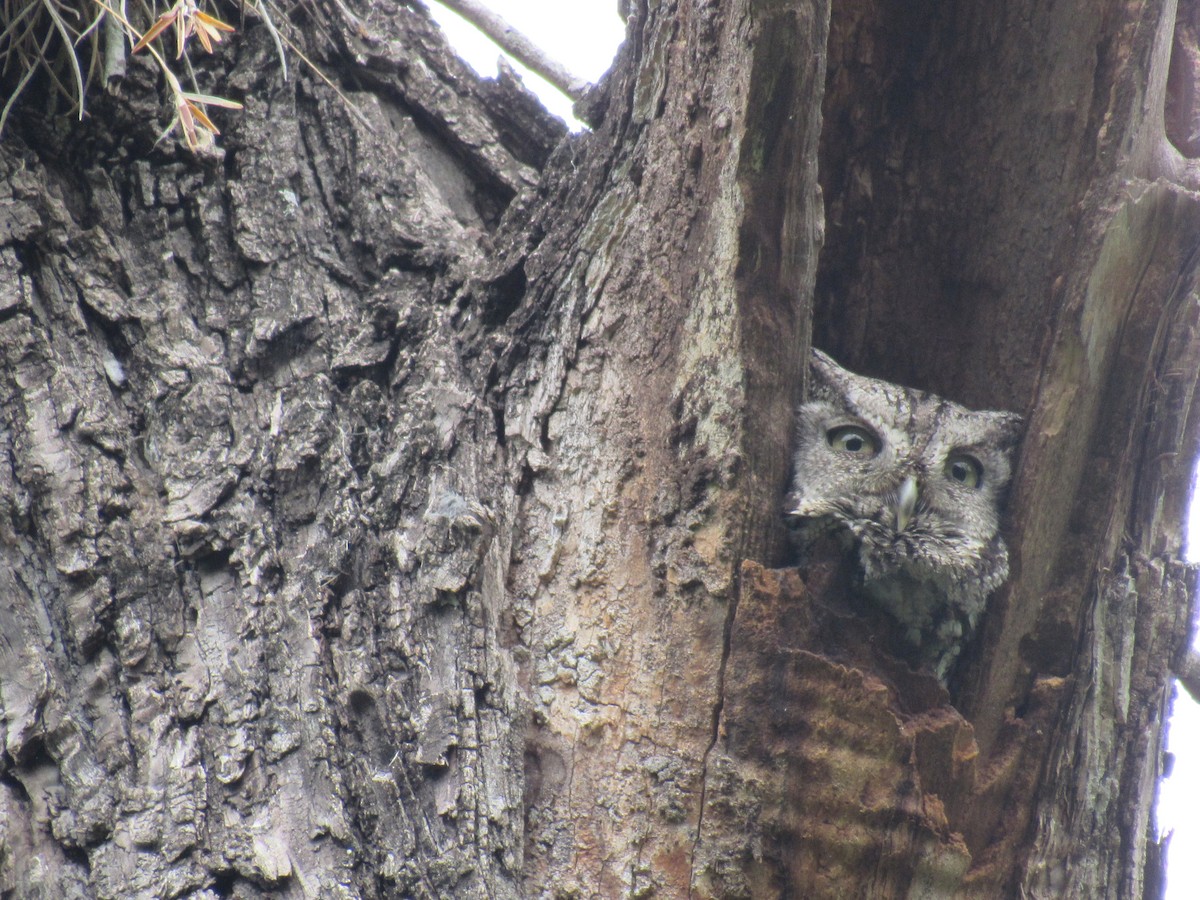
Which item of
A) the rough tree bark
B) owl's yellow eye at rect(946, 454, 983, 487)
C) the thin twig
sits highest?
the thin twig

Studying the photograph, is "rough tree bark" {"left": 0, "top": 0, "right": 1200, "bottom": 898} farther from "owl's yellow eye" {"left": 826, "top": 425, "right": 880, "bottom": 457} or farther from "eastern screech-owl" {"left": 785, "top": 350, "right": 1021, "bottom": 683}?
"owl's yellow eye" {"left": 826, "top": 425, "right": 880, "bottom": 457}

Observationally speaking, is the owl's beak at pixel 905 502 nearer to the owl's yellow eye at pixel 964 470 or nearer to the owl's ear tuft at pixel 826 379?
the owl's yellow eye at pixel 964 470

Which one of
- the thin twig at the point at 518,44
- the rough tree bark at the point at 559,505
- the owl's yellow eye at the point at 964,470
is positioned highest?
the thin twig at the point at 518,44

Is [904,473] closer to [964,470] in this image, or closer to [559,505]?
[964,470]

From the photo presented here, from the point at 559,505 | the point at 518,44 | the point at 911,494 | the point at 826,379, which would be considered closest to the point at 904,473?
the point at 911,494

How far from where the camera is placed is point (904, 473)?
257 cm

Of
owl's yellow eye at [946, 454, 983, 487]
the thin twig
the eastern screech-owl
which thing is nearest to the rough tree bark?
the eastern screech-owl

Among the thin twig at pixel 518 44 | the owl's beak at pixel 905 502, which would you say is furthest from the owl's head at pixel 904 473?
the thin twig at pixel 518 44

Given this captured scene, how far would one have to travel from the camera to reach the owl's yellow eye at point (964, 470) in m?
2.53

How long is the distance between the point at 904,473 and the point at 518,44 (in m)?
1.67

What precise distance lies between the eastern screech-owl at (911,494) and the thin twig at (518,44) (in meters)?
1.09

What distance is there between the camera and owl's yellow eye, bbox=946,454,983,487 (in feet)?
8.31

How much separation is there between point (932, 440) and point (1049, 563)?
68cm

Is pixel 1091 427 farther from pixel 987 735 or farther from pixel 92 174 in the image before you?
pixel 92 174
